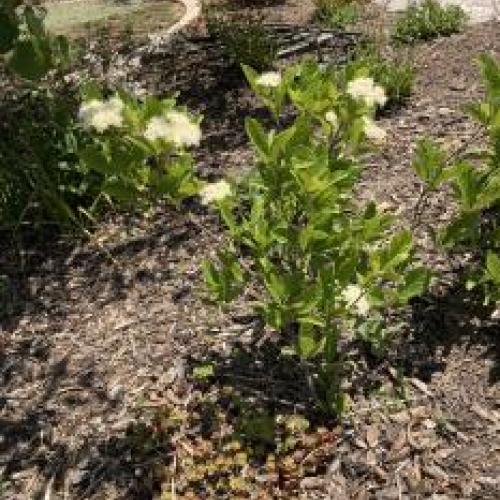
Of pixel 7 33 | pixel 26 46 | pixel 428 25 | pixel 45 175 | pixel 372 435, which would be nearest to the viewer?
pixel 372 435

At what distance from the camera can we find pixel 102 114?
2961mm

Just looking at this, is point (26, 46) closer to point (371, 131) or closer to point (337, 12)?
point (371, 131)

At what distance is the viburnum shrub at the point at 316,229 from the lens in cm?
311

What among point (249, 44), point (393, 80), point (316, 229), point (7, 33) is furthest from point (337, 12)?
point (316, 229)

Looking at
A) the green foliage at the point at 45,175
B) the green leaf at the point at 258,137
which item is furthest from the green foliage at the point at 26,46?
the green leaf at the point at 258,137

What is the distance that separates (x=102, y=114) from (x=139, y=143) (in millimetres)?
169

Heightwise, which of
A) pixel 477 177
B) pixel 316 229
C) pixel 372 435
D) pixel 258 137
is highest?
pixel 258 137

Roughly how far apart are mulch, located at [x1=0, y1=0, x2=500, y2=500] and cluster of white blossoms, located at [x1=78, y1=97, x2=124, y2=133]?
1.19 m

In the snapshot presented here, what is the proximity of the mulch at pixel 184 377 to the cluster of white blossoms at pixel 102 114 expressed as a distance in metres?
1.19

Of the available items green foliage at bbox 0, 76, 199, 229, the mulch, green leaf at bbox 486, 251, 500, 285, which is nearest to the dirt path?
the mulch

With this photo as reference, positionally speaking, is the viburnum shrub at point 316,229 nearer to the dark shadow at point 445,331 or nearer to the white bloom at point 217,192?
the white bloom at point 217,192

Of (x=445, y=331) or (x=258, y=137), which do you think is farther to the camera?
(x=445, y=331)

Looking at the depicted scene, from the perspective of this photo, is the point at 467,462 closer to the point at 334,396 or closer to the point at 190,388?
the point at 334,396

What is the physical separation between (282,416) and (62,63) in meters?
2.31
